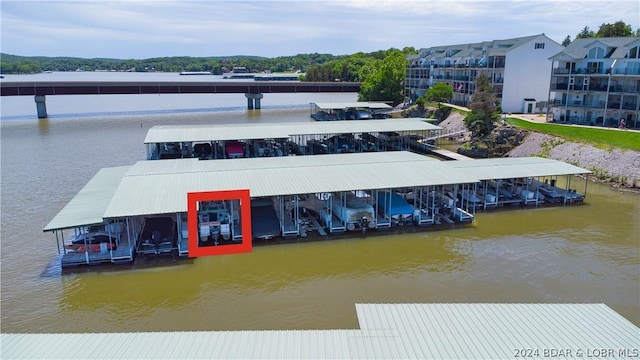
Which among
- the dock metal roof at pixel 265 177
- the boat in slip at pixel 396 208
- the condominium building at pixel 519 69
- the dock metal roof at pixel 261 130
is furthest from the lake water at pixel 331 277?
the condominium building at pixel 519 69

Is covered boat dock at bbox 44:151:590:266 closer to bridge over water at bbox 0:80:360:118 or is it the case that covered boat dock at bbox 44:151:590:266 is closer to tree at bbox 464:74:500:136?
tree at bbox 464:74:500:136

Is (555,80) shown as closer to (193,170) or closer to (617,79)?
(617,79)

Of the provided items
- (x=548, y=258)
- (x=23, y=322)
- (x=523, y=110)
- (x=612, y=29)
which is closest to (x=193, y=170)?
(x=23, y=322)

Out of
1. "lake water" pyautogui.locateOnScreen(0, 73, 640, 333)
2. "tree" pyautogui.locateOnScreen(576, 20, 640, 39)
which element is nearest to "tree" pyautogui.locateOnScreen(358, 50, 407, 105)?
"tree" pyautogui.locateOnScreen(576, 20, 640, 39)

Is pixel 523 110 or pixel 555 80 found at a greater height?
pixel 555 80

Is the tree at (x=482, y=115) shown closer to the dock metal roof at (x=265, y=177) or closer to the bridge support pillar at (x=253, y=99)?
the dock metal roof at (x=265, y=177)

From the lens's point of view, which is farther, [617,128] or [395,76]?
[395,76]
